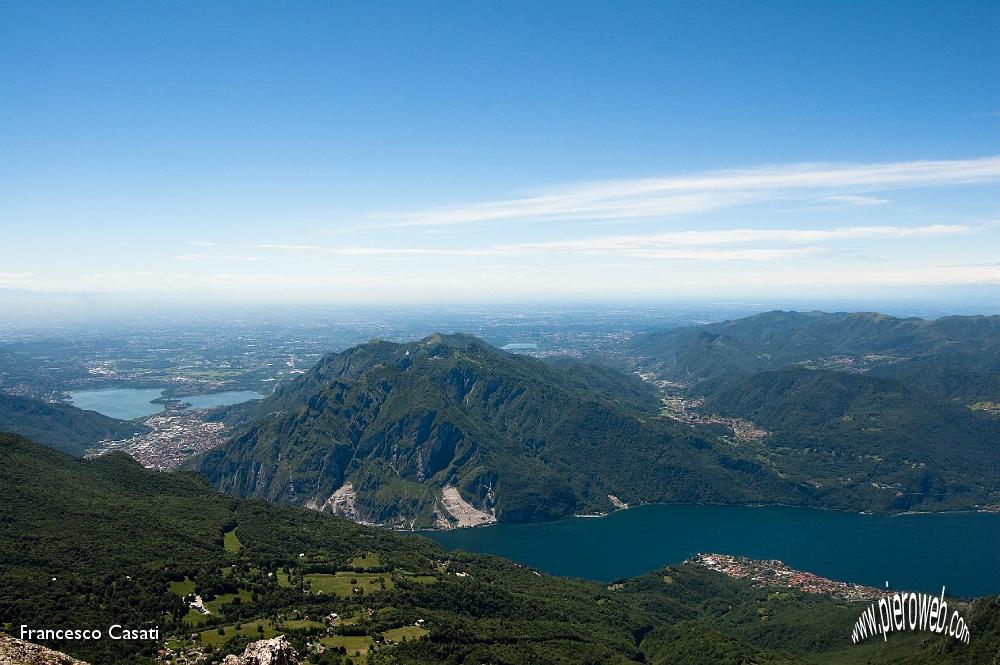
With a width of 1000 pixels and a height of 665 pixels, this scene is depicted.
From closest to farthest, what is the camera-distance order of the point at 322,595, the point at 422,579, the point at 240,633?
the point at 240,633 < the point at 322,595 < the point at 422,579

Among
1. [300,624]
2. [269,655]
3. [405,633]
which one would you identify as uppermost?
[269,655]

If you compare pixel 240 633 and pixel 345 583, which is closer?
pixel 240 633

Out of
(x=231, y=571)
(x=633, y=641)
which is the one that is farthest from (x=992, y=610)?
(x=231, y=571)

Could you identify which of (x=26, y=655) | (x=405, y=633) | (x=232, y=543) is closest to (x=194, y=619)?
(x=405, y=633)

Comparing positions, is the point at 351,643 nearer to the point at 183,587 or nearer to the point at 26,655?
the point at 183,587

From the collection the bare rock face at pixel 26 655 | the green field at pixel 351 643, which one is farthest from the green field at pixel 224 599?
Result: the bare rock face at pixel 26 655

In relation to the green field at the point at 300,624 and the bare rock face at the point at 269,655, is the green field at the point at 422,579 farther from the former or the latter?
the bare rock face at the point at 269,655

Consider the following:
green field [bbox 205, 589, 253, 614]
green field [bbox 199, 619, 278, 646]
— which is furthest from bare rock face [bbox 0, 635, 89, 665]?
green field [bbox 205, 589, 253, 614]
